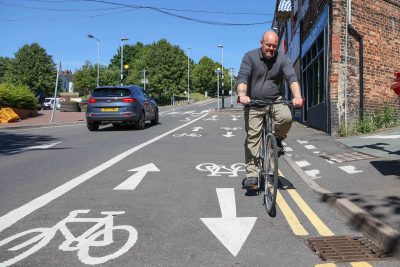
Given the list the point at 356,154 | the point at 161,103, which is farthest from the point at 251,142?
the point at 161,103

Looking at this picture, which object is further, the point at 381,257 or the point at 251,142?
the point at 251,142

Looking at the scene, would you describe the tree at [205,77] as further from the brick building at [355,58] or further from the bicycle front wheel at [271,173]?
the bicycle front wheel at [271,173]

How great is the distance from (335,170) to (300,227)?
136 inches

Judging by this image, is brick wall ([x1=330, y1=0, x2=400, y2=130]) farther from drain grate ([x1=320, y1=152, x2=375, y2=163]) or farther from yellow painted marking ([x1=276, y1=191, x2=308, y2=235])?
yellow painted marking ([x1=276, y1=191, x2=308, y2=235])

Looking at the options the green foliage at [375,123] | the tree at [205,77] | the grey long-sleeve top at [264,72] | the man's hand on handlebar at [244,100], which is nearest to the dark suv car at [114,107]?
the green foliage at [375,123]

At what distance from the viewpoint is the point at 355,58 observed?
1429 cm

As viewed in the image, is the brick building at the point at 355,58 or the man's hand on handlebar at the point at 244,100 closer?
the man's hand on handlebar at the point at 244,100

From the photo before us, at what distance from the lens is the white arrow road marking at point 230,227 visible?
399 cm

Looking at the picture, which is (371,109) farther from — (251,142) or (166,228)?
(166,228)

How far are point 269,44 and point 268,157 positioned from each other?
129 centimetres

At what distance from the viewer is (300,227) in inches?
177

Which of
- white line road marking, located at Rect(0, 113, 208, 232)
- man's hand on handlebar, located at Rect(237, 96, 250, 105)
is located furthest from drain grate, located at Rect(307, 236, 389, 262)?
white line road marking, located at Rect(0, 113, 208, 232)

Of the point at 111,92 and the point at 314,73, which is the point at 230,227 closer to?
the point at 111,92

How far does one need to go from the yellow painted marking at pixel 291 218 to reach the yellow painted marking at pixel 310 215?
147 millimetres
